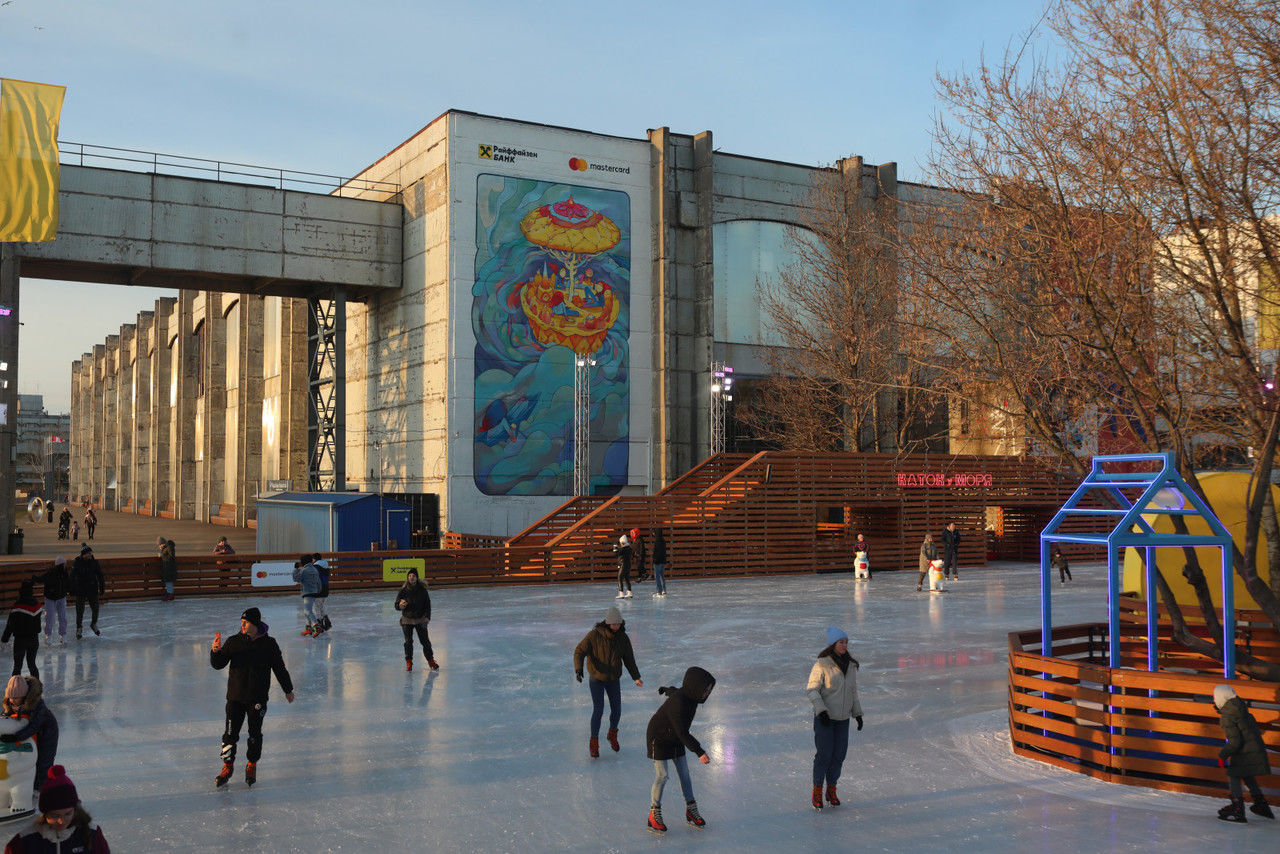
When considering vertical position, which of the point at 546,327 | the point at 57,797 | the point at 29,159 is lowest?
the point at 57,797

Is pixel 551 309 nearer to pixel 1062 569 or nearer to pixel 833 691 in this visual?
pixel 1062 569

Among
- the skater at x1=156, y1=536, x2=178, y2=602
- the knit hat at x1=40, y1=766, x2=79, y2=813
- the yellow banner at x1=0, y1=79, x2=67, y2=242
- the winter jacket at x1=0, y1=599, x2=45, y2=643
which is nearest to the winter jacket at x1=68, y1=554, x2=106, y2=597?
the skater at x1=156, y1=536, x2=178, y2=602

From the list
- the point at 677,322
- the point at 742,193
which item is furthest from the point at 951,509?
the point at 742,193

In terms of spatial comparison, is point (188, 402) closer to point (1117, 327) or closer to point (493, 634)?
point (493, 634)

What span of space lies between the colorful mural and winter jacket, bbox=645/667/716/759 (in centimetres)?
3519

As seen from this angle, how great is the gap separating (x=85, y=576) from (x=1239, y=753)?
20381mm

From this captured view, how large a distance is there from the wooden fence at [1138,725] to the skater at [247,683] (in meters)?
7.79

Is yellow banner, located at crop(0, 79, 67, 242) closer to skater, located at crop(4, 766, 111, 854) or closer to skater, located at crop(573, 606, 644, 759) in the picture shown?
skater, located at crop(573, 606, 644, 759)

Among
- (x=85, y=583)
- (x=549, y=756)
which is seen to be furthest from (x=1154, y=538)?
(x=85, y=583)

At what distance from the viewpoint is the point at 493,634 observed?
848 inches

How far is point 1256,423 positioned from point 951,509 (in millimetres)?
30935

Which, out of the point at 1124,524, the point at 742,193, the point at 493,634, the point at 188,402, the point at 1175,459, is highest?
the point at 742,193

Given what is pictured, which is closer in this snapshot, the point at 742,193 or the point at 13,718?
the point at 13,718

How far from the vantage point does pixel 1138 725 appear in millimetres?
10211
